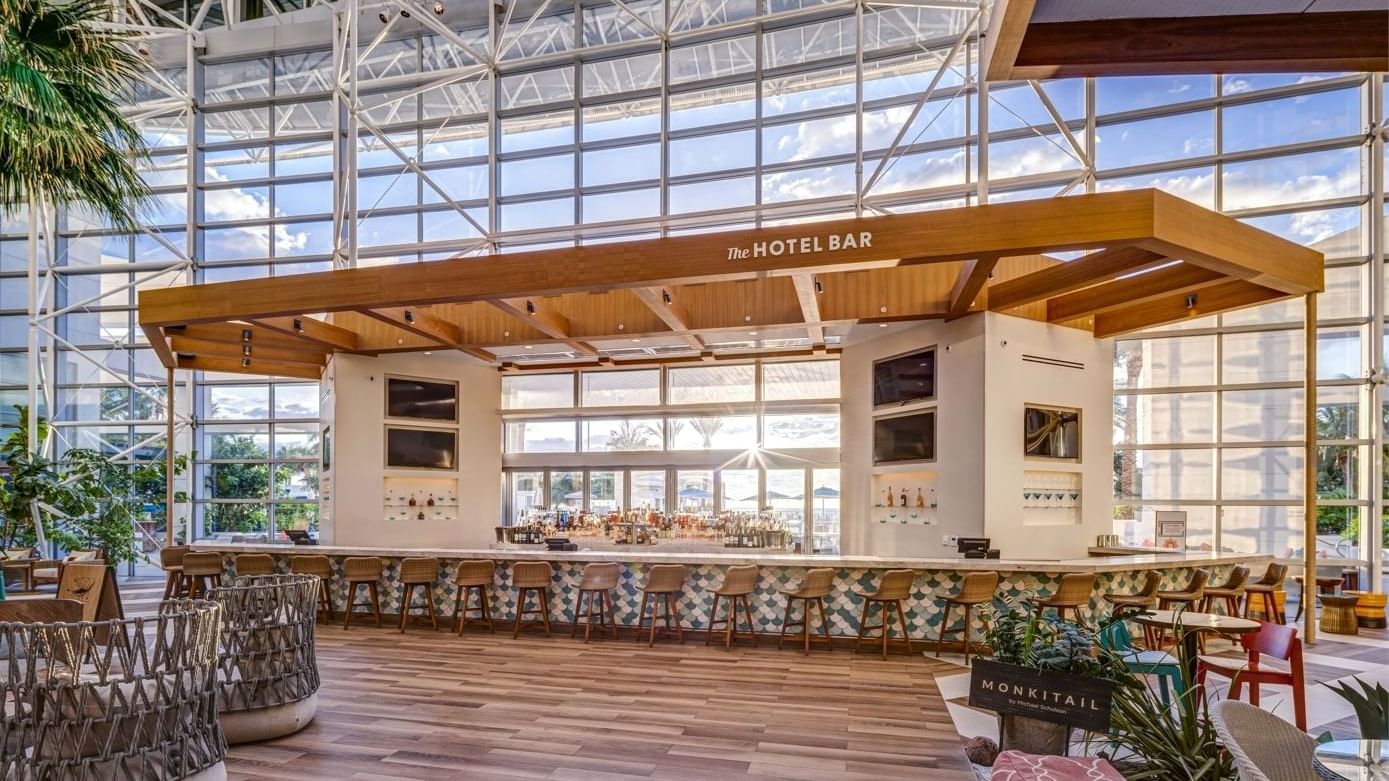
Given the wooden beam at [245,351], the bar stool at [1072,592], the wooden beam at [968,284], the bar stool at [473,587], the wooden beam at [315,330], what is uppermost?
the wooden beam at [968,284]

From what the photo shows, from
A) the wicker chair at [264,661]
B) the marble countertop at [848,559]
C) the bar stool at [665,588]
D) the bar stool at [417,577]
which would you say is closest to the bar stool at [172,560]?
the marble countertop at [848,559]

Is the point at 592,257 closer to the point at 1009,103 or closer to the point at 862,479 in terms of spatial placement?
the point at 862,479

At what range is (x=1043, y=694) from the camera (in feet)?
10.6

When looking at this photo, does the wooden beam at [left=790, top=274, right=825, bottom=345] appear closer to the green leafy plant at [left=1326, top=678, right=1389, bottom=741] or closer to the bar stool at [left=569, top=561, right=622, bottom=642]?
the bar stool at [left=569, top=561, right=622, bottom=642]

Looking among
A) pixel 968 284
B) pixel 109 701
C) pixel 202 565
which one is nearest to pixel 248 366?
pixel 202 565

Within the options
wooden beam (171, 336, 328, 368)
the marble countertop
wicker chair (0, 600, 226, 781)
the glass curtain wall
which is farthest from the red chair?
wooden beam (171, 336, 328, 368)

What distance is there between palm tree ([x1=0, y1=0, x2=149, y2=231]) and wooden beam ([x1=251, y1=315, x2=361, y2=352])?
2767 mm

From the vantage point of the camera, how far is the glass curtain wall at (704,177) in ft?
33.9

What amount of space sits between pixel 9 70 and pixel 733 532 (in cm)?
821

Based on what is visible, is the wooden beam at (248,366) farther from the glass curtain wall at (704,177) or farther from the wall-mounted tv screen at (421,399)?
the glass curtain wall at (704,177)

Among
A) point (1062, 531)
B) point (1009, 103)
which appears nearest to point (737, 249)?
point (1062, 531)

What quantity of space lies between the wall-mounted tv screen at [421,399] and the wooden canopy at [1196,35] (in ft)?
31.6

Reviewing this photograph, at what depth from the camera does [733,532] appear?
10.4m

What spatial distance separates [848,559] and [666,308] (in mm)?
2927
